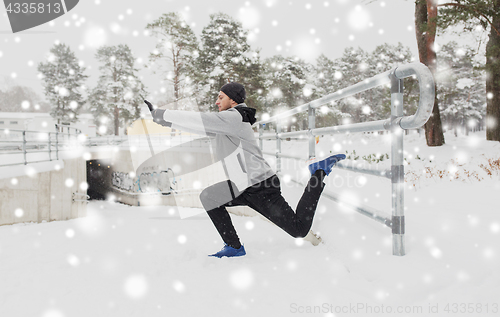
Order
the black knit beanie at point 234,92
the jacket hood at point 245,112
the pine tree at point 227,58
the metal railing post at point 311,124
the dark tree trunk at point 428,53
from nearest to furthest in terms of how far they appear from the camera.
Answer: the jacket hood at point 245,112 < the black knit beanie at point 234,92 < the metal railing post at point 311,124 < the dark tree trunk at point 428,53 < the pine tree at point 227,58

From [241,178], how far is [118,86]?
33423 millimetres

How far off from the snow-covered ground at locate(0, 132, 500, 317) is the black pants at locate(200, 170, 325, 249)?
0.78ft

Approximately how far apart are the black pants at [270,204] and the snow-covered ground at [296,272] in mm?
237

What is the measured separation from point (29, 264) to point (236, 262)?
7.04 feet

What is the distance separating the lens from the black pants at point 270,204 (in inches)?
87.2

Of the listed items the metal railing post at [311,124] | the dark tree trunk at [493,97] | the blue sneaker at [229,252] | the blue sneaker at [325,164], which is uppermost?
the dark tree trunk at [493,97]

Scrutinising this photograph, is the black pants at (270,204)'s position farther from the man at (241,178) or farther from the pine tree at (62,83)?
the pine tree at (62,83)

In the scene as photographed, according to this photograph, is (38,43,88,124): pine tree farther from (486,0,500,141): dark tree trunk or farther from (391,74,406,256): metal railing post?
(391,74,406,256): metal railing post

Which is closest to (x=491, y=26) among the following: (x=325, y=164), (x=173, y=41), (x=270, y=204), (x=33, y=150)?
(x=325, y=164)

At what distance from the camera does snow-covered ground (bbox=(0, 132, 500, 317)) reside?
150 cm

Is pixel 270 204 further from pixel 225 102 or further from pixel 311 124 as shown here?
pixel 311 124

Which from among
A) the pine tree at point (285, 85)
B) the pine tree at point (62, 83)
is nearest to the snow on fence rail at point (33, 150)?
the pine tree at point (62, 83)

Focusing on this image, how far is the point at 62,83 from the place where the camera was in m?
32.3

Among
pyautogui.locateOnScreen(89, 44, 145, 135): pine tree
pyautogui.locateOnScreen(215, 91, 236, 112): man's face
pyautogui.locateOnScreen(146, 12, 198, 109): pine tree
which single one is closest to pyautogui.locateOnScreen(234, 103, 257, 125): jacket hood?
pyautogui.locateOnScreen(215, 91, 236, 112): man's face
